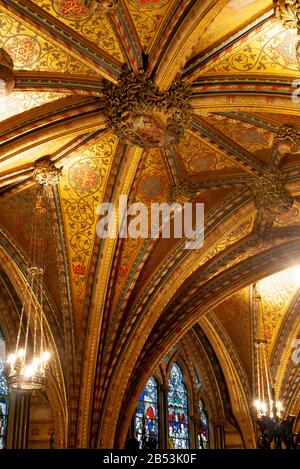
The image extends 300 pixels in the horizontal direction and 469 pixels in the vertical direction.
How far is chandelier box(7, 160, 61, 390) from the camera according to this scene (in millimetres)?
9945

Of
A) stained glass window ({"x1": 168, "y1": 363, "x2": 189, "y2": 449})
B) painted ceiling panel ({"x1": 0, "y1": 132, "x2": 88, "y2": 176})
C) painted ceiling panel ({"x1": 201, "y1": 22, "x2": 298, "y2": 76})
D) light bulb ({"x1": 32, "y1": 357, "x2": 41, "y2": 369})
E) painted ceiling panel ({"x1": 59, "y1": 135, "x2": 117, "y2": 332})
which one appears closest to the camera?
painted ceiling panel ({"x1": 201, "y1": 22, "x2": 298, "y2": 76})

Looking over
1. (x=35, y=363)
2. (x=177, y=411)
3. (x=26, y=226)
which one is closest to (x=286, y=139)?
Result: (x=26, y=226)

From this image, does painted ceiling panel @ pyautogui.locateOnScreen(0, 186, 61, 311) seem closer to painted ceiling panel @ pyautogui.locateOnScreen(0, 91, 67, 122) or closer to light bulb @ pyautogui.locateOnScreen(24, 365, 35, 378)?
painted ceiling panel @ pyautogui.locateOnScreen(0, 91, 67, 122)

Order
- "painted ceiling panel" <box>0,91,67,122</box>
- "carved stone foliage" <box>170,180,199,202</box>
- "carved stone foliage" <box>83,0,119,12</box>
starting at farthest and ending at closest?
1. "carved stone foliage" <box>170,180,199,202</box>
2. "painted ceiling panel" <box>0,91,67,122</box>
3. "carved stone foliage" <box>83,0,119,12</box>

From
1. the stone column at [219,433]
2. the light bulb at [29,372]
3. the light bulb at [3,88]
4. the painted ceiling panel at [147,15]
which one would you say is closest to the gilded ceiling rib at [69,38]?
the painted ceiling panel at [147,15]

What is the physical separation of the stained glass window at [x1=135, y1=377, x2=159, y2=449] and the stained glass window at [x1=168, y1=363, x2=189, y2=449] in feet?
1.63

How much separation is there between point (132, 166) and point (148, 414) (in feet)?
22.6

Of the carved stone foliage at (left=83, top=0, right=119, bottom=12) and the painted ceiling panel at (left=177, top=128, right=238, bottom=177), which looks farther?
the painted ceiling panel at (left=177, top=128, right=238, bottom=177)

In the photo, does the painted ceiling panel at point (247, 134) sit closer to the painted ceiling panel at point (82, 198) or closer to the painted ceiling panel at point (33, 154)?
the painted ceiling panel at point (82, 198)

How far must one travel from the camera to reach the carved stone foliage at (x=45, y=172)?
38.3 feet

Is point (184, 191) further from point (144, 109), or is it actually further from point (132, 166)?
point (144, 109)

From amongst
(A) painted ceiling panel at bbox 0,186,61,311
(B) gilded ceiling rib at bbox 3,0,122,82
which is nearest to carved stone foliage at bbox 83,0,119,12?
(B) gilded ceiling rib at bbox 3,0,122,82
